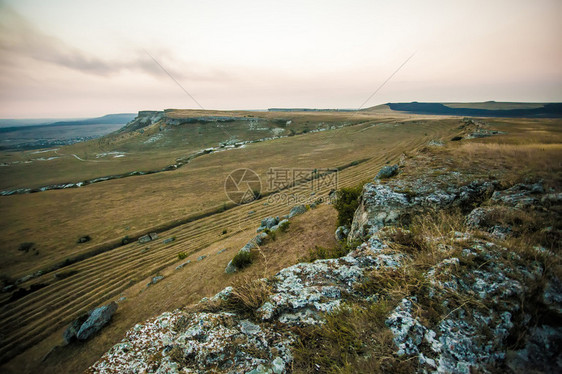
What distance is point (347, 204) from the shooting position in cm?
993

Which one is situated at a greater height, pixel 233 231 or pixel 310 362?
pixel 310 362

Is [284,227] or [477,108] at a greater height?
[477,108]

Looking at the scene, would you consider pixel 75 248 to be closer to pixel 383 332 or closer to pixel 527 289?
pixel 383 332

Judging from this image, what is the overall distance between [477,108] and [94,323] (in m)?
171

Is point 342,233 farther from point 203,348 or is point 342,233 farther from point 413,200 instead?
point 203,348

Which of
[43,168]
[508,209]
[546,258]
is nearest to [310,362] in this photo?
[546,258]

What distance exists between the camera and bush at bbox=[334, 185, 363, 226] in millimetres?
9578

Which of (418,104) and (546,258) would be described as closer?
(546,258)

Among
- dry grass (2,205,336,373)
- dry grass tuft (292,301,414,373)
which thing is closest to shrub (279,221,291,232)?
dry grass (2,205,336,373)

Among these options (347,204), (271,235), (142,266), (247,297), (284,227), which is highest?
(247,297)

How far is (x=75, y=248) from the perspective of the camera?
1844 cm

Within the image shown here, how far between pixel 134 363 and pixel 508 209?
7841 mm

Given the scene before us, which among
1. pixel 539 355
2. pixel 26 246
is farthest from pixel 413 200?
pixel 26 246
